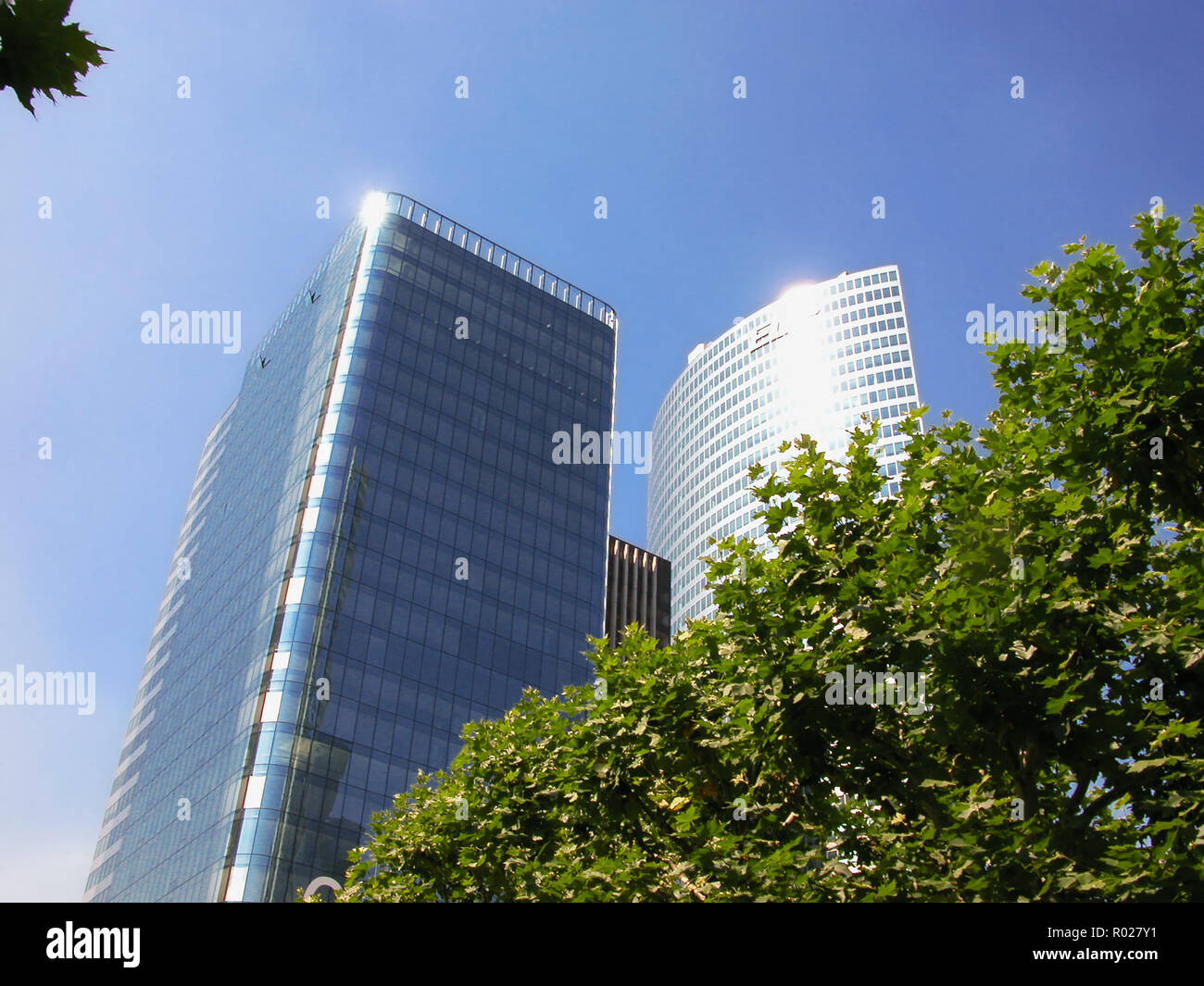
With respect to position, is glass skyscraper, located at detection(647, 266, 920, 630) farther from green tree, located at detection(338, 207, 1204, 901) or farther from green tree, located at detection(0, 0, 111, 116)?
green tree, located at detection(0, 0, 111, 116)

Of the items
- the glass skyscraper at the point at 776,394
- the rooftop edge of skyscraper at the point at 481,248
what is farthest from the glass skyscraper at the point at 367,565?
the glass skyscraper at the point at 776,394

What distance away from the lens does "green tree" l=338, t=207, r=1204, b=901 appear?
11516 millimetres

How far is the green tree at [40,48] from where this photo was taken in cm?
502

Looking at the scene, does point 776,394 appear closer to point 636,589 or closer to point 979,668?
point 636,589

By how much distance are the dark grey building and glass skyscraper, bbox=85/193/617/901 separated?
1491cm

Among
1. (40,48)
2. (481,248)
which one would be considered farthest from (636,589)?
(40,48)

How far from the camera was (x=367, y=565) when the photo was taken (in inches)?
2955

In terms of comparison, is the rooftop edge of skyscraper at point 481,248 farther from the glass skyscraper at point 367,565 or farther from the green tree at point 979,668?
the green tree at point 979,668

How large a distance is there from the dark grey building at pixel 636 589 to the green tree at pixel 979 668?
301ft

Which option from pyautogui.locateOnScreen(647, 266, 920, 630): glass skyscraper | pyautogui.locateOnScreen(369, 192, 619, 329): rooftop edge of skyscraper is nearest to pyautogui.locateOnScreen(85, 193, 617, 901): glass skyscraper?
pyautogui.locateOnScreen(369, 192, 619, 329): rooftop edge of skyscraper

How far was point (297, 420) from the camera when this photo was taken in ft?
284
